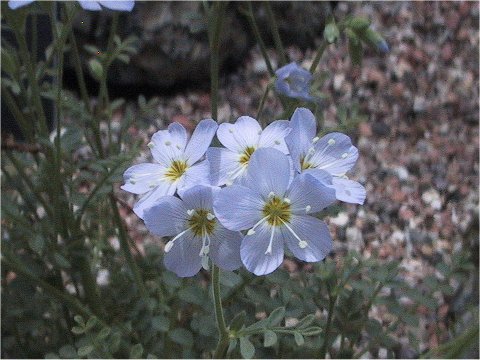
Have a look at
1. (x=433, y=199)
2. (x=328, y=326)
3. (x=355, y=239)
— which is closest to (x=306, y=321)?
(x=328, y=326)

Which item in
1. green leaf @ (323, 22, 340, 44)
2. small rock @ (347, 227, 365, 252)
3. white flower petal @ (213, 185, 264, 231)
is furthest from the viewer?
small rock @ (347, 227, 365, 252)

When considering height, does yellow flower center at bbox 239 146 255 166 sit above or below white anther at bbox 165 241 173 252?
above

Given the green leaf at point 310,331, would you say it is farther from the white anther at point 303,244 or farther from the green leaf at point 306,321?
the white anther at point 303,244

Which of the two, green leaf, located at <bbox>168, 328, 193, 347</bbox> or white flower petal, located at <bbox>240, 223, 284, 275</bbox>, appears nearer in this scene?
white flower petal, located at <bbox>240, 223, 284, 275</bbox>

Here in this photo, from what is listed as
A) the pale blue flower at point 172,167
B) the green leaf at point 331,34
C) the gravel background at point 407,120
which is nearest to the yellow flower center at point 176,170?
Result: the pale blue flower at point 172,167

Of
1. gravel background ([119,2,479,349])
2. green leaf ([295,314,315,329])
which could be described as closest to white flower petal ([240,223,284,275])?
green leaf ([295,314,315,329])

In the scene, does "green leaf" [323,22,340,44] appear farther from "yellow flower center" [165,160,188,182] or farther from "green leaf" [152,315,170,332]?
"green leaf" [152,315,170,332]

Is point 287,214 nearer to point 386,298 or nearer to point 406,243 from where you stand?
point 386,298

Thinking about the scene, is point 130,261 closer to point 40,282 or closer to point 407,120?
point 40,282
